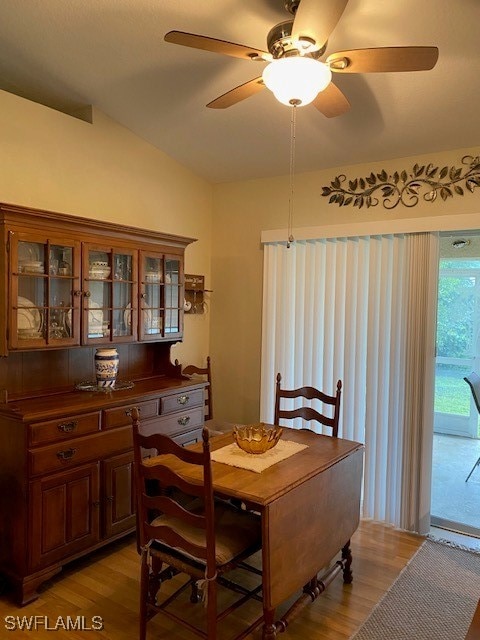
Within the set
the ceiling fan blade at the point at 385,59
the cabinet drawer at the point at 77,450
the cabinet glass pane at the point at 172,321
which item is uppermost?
the ceiling fan blade at the point at 385,59

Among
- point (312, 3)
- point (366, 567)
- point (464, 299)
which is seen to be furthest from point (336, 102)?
point (464, 299)

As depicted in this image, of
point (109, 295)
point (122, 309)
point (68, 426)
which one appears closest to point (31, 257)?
point (109, 295)

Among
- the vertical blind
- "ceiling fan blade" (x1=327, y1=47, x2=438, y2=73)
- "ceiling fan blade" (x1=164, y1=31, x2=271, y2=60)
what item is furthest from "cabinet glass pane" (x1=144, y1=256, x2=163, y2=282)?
"ceiling fan blade" (x1=327, y1=47, x2=438, y2=73)

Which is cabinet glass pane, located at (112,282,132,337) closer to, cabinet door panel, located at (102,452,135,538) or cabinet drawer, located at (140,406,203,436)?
cabinet drawer, located at (140,406,203,436)

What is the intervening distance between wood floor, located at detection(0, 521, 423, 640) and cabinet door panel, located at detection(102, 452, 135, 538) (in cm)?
20

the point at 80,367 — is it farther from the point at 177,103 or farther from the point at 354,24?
the point at 354,24

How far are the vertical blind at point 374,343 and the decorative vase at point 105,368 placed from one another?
1341mm

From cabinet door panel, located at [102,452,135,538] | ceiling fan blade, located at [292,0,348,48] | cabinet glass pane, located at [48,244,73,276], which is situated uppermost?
Result: ceiling fan blade, located at [292,0,348,48]

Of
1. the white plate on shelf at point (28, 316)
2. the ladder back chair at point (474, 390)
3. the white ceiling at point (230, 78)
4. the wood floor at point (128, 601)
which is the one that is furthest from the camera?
the ladder back chair at point (474, 390)

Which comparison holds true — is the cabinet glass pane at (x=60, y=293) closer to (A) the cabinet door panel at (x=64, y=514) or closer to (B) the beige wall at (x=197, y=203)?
(B) the beige wall at (x=197, y=203)

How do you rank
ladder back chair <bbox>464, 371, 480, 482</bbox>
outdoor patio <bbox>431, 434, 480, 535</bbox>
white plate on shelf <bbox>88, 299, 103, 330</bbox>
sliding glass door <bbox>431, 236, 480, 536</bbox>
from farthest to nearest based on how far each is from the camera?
sliding glass door <bbox>431, 236, 480, 536</bbox>
ladder back chair <bbox>464, 371, 480, 482</bbox>
outdoor patio <bbox>431, 434, 480, 535</bbox>
white plate on shelf <bbox>88, 299, 103, 330</bbox>

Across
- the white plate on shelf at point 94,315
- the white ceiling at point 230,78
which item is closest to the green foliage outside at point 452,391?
the white ceiling at point 230,78

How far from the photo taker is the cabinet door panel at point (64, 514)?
7.78 ft

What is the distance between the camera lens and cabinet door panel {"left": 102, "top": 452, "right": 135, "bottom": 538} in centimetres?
272
